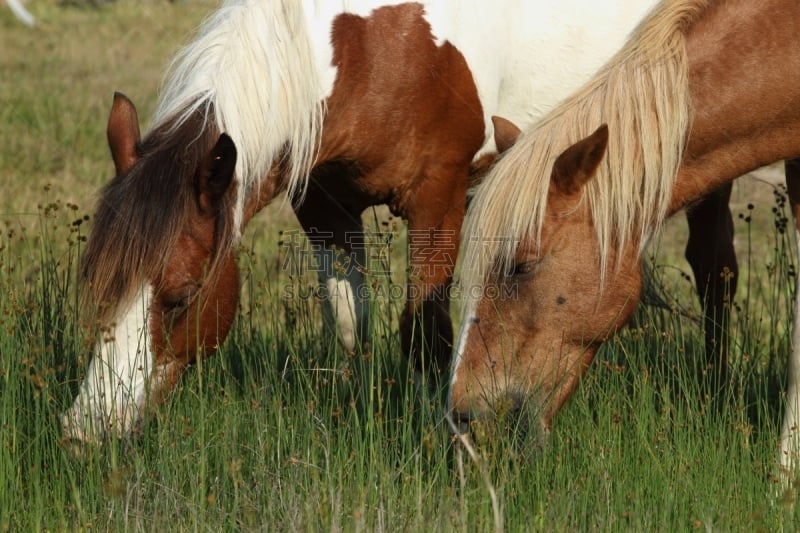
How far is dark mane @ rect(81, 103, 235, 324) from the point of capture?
11.6 ft

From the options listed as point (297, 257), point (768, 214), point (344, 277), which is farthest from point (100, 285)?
point (768, 214)

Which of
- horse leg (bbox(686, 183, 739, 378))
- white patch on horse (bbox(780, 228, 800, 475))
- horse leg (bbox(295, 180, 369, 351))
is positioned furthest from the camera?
horse leg (bbox(686, 183, 739, 378))

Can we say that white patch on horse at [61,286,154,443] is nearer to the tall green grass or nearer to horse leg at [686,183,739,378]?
the tall green grass

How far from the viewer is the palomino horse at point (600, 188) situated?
337cm

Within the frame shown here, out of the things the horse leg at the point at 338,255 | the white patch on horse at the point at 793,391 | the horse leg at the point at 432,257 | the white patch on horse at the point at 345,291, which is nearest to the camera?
the white patch on horse at the point at 793,391

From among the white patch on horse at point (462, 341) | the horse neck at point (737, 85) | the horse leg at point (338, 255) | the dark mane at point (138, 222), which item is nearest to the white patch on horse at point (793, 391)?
the horse neck at point (737, 85)

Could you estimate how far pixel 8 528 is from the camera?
10.3ft

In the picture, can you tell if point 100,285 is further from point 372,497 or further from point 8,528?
point 372,497

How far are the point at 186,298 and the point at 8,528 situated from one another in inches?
37.2

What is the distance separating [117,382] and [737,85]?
2193mm

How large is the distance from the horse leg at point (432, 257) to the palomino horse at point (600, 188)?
0.76 meters

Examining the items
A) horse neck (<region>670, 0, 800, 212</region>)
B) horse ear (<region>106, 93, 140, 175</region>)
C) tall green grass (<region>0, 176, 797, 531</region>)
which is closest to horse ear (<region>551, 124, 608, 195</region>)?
horse neck (<region>670, 0, 800, 212</region>)

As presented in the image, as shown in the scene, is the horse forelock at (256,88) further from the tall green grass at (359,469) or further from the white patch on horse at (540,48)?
the white patch on horse at (540,48)

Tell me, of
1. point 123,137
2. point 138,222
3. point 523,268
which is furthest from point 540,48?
point 138,222
